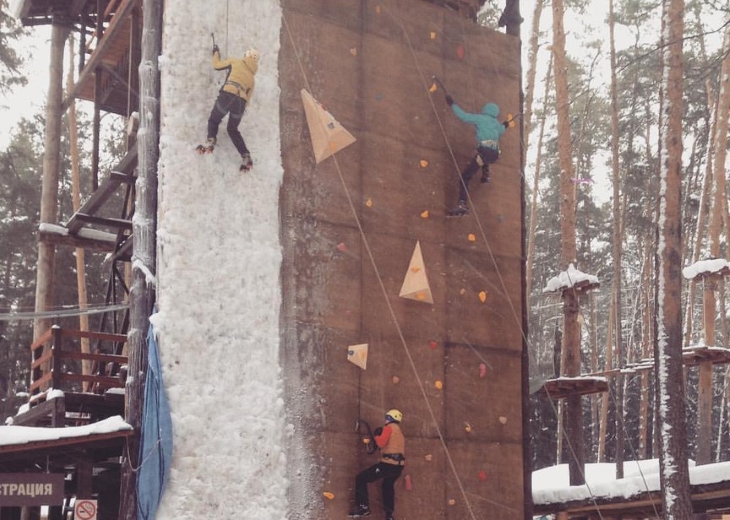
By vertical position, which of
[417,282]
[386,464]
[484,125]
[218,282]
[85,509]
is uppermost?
[484,125]

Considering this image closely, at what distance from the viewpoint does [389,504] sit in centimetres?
1076

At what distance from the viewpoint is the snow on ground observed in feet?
32.6

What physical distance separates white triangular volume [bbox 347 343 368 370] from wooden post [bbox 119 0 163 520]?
240 centimetres

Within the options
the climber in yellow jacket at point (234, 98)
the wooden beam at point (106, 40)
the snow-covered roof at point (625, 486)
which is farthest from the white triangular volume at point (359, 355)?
the wooden beam at point (106, 40)

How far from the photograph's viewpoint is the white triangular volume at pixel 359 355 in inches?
435

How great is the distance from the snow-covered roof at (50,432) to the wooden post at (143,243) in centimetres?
22

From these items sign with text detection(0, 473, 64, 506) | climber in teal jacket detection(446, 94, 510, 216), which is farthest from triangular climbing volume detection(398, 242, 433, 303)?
sign with text detection(0, 473, 64, 506)

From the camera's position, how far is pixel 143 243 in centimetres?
1040

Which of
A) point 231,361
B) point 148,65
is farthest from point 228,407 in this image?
point 148,65

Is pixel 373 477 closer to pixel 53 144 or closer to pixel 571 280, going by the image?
pixel 571 280

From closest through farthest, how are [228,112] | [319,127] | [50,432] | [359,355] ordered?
[50,432], [228,112], [359,355], [319,127]

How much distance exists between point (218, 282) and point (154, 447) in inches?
76.4

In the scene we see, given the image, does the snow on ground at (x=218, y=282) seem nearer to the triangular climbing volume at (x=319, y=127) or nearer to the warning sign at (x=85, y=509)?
the triangular climbing volume at (x=319, y=127)

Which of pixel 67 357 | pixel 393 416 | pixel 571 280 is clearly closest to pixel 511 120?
pixel 571 280
